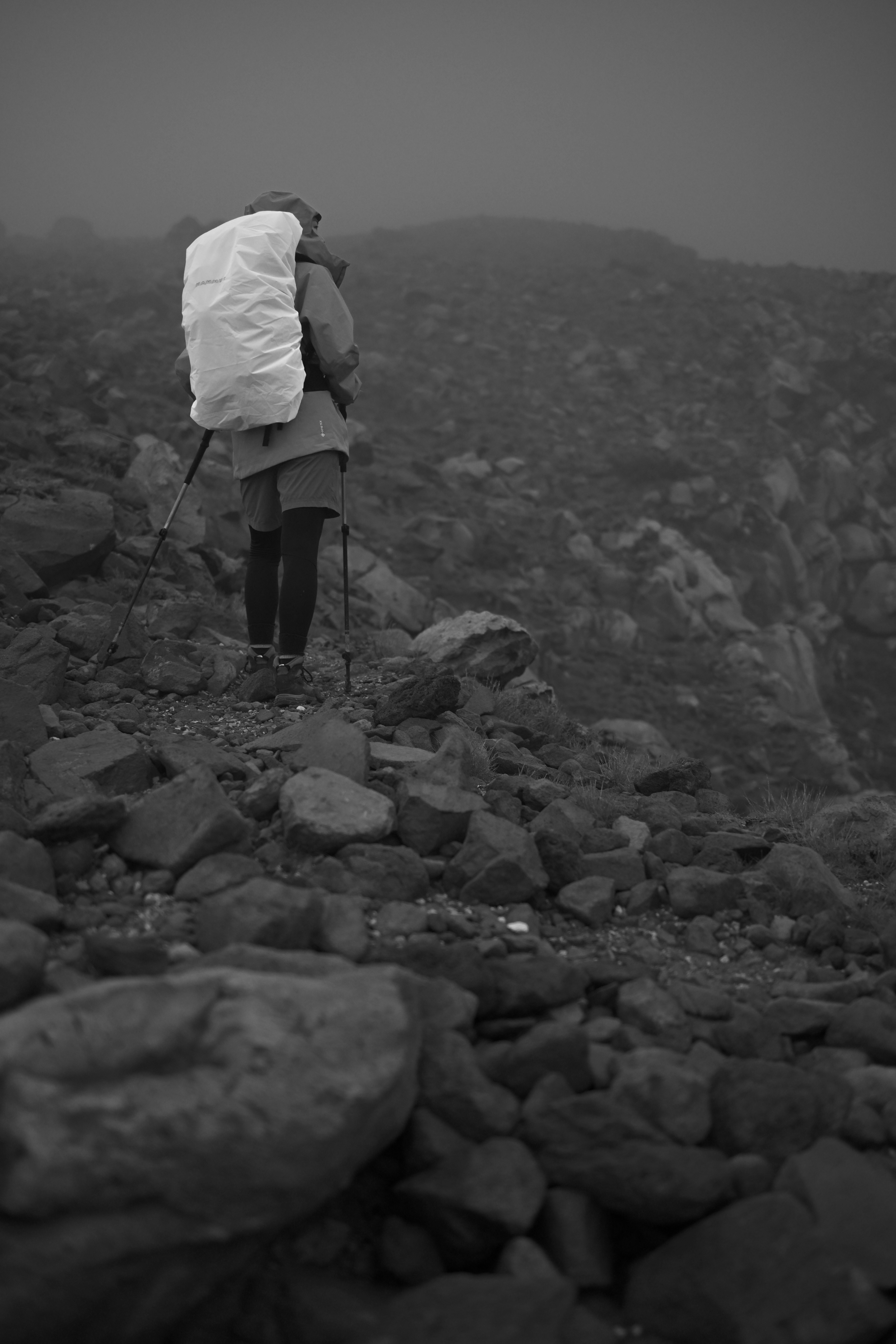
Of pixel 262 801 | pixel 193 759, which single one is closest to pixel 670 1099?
pixel 262 801

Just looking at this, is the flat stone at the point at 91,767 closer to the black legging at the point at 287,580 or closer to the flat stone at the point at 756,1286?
the black legging at the point at 287,580

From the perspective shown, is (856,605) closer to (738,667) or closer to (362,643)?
(738,667)

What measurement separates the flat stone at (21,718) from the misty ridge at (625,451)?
491 centimetres

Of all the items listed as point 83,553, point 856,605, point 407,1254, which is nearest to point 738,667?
point 856,605

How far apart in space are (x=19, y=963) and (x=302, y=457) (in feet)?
11.4

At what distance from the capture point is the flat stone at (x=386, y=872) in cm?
367

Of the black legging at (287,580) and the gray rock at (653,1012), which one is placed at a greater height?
the black legging at (287,580)

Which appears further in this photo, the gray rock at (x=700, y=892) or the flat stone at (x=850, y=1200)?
the gray rock at (x=700, y=892)

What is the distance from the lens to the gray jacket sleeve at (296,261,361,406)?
5484 millimetres

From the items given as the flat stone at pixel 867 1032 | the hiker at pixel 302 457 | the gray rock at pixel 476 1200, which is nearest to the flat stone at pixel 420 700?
the hiker at pixel 302 457

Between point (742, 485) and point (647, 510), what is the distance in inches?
104

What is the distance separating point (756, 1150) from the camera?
8.89ft

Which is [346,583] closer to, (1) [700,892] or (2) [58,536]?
(2) [58,536]

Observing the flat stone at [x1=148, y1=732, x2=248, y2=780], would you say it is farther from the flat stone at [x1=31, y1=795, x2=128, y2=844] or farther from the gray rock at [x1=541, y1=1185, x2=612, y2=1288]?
the gray rock at [x1=541, y1=1185, x2=612, y2=1288]
